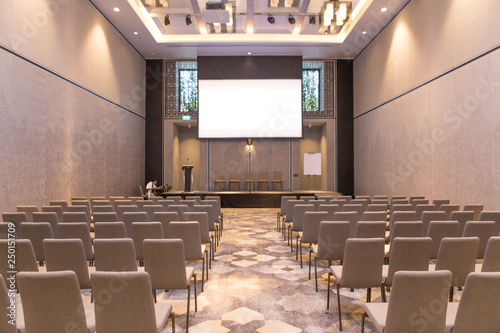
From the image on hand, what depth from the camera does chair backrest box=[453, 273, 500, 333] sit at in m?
1.71

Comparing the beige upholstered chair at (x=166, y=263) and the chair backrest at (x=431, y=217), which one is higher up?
the chair backrest at (x=431, y=217)

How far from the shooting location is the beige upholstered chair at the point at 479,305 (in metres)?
1.71

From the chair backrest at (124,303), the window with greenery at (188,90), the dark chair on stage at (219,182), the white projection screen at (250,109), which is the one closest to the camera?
the chair backrest at (124,303)

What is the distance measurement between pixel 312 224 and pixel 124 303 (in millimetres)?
3103

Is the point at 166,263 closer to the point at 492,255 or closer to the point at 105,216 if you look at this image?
the point at 105,216

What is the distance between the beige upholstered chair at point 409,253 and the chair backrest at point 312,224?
1.77m

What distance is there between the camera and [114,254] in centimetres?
270

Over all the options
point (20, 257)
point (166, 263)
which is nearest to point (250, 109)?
point (166, 263)

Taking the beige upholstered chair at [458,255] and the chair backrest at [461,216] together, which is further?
the chair backrest at [461,216]

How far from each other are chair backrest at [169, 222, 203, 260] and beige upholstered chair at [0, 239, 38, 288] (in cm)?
139

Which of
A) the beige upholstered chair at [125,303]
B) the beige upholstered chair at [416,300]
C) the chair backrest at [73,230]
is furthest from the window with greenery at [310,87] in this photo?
the beige upholstered chair at [125,303]

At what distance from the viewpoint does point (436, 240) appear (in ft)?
11.8

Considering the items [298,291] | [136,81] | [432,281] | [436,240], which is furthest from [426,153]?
[136,81]

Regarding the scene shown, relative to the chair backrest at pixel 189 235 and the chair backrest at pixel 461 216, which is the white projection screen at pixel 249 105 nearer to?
the chair backrest at pixel 461 216
